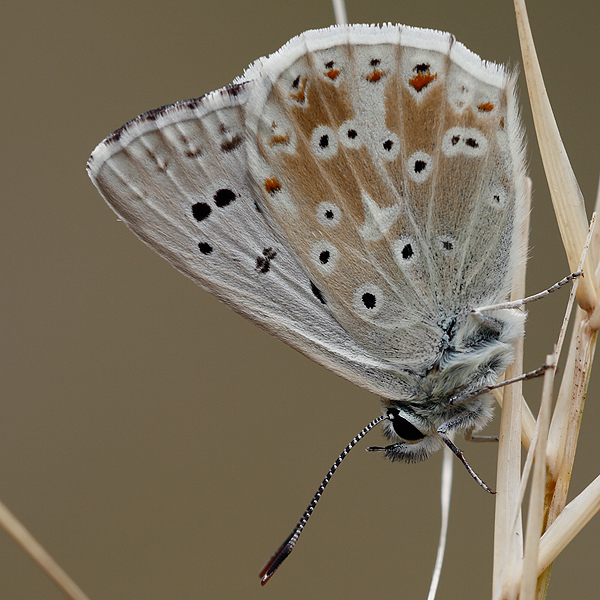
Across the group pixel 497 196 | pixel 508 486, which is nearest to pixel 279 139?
pixel 497 196

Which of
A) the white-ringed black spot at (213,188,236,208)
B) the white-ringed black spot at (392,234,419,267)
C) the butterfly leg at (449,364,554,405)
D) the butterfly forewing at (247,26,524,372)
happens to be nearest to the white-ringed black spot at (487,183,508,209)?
the butterfly forewing at (247,26,524,372)

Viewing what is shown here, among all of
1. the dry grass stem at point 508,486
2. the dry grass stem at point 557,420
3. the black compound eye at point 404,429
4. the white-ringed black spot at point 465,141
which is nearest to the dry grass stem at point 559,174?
the dry grass stem at point 557,420

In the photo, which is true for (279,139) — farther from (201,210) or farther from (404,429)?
(404,429)

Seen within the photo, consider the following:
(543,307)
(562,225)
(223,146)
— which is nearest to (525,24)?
(562,225)

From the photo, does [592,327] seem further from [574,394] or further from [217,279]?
[217,279]

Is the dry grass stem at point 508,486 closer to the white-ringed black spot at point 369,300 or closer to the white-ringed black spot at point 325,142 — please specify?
the white-ringed black spot at point 369,300
